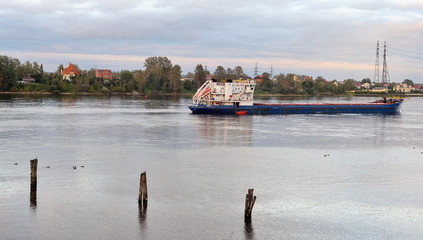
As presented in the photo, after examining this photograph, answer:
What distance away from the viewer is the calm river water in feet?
71.7

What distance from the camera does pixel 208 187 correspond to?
2905 cm

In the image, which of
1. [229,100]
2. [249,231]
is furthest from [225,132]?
[249,231]

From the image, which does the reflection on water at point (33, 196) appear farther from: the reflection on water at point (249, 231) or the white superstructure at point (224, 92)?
the white superstructure at point (224, 92)

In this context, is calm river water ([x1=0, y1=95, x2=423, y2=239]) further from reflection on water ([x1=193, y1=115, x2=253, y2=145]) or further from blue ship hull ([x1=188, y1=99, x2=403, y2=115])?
blue ship hull ([x1=188, y1=99, x2=403, y2=115])

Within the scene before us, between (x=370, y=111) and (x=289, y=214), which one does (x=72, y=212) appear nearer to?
(x=289, y=214)

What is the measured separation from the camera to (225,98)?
92938 millimetres

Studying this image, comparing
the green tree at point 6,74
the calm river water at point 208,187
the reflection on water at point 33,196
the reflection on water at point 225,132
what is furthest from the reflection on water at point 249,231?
the green tree at point 6,74

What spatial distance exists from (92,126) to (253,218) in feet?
149

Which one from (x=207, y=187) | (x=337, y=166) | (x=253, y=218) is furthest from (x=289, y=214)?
(x=337, y=166)

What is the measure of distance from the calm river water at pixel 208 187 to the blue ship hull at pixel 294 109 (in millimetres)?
37341

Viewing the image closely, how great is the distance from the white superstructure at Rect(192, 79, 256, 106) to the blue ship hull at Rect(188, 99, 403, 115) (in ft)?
7.64

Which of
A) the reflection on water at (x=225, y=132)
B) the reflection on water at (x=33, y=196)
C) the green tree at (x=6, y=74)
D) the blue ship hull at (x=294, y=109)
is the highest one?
the green tree at (x=6, y=74)

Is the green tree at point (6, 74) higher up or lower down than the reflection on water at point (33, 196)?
higher up

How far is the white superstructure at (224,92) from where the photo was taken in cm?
9175
